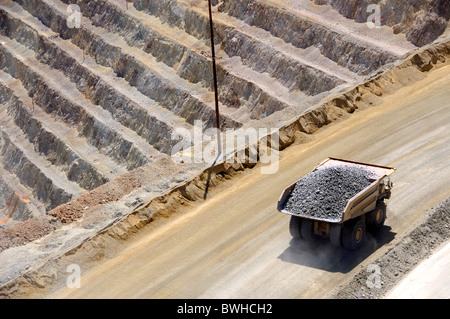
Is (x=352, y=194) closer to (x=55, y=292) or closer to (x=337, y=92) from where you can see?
(x=55, y=292)

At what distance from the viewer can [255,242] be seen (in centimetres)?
2278

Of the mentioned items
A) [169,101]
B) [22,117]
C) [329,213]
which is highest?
[329,213]

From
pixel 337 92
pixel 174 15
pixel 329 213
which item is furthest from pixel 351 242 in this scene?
pixel 174 15

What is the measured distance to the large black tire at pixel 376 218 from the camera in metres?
22.0

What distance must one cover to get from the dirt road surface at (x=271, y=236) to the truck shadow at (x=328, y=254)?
3 centimetres

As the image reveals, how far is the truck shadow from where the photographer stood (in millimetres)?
21234

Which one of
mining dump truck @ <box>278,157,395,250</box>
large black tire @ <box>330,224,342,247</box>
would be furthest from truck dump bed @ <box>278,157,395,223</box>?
large black tire @ <box>330,224,342,247</box>

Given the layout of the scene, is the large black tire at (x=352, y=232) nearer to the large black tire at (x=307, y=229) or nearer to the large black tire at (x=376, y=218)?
Result: the large black tire at (x=376, y=218)

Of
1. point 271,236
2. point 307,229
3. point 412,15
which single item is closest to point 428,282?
point 307,229

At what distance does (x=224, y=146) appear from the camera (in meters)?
28.5

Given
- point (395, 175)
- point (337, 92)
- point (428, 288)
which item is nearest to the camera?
point (428, 288)

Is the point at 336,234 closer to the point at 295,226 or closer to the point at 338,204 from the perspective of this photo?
the point at 338,204

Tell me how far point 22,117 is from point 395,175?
4481cm

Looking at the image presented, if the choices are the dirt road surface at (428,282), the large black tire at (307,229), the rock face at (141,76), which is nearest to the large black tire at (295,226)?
the large black tire at (307,229)
